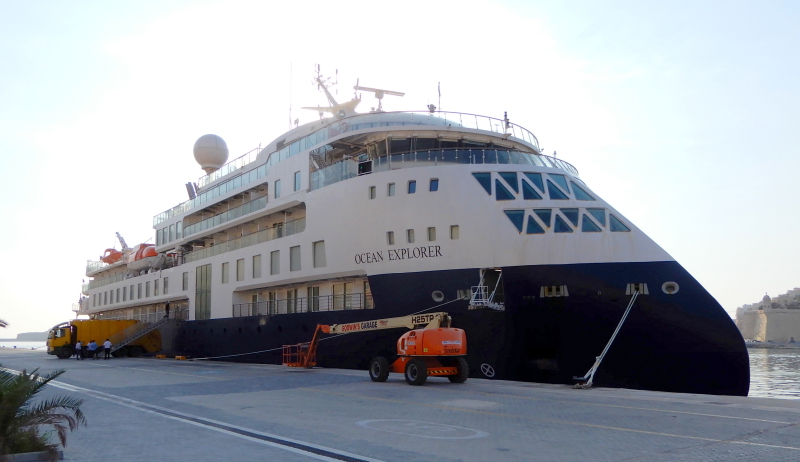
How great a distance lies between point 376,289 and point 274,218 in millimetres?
10371

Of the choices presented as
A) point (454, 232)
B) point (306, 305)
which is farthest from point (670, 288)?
point (306, 305)

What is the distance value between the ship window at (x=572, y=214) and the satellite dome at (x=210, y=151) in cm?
3008

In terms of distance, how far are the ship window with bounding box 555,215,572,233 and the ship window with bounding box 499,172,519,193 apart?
168 centimetres

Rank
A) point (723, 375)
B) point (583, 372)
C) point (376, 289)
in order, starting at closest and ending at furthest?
point (723, 375), point (583, 372), point (376, 289)

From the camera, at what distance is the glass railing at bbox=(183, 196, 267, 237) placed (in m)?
30.0

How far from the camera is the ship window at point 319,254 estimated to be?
24516 millimetres

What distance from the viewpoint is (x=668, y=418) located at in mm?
11109

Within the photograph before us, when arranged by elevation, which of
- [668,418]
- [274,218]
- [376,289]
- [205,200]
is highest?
[205,200]

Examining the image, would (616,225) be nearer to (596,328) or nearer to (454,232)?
(596,328)

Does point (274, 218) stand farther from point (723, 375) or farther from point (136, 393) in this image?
point (723, 375)

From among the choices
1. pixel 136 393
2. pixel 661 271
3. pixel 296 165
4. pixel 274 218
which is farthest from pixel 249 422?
pixel 274 218

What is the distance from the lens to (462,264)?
19.3m

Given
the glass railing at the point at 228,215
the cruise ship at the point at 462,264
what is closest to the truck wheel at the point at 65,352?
the glass railing at the point at 228,215

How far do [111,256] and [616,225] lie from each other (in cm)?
5028
